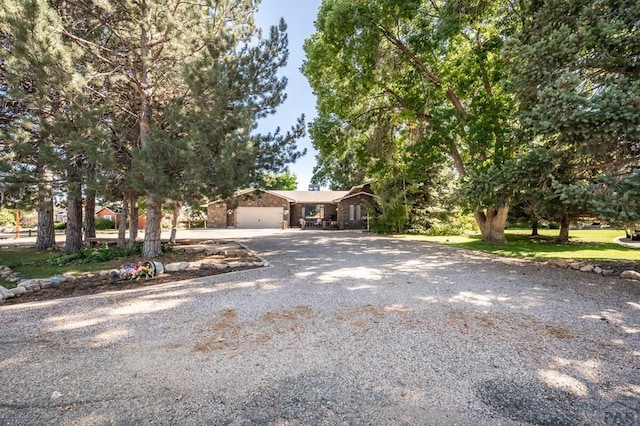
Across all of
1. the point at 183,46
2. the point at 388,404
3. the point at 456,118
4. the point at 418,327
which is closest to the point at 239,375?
the point at 388,404

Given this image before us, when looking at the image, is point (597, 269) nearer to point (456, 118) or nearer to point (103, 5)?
point (456, 118)

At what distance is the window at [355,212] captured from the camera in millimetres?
28000

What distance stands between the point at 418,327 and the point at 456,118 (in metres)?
10.5

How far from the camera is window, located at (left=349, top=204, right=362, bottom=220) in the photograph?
2800cm

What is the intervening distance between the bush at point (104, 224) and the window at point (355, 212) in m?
22.9

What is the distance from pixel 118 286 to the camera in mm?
6078

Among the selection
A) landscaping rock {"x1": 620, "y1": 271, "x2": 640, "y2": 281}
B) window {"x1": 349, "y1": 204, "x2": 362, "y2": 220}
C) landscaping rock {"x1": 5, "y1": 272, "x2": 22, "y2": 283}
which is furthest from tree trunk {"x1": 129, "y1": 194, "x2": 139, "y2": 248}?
window {"x1": 349, "y1": 204, "x2": 362, "y2": 220}

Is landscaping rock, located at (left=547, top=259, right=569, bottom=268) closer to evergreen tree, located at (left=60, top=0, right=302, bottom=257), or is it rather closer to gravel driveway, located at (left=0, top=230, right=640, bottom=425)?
gravel driveway, located at (left=0, top=230, right=640, bottom=425)

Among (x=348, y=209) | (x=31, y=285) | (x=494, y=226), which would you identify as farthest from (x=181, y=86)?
(x=348, y=209)

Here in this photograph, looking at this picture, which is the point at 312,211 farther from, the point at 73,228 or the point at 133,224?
the point at 73,228

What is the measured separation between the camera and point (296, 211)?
30.8 meters

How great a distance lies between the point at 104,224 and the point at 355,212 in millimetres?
23602

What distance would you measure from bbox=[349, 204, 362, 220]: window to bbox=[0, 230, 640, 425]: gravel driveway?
875 inches

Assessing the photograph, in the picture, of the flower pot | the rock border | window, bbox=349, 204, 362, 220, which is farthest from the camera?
window, bbox=349, 204, 362, 220
